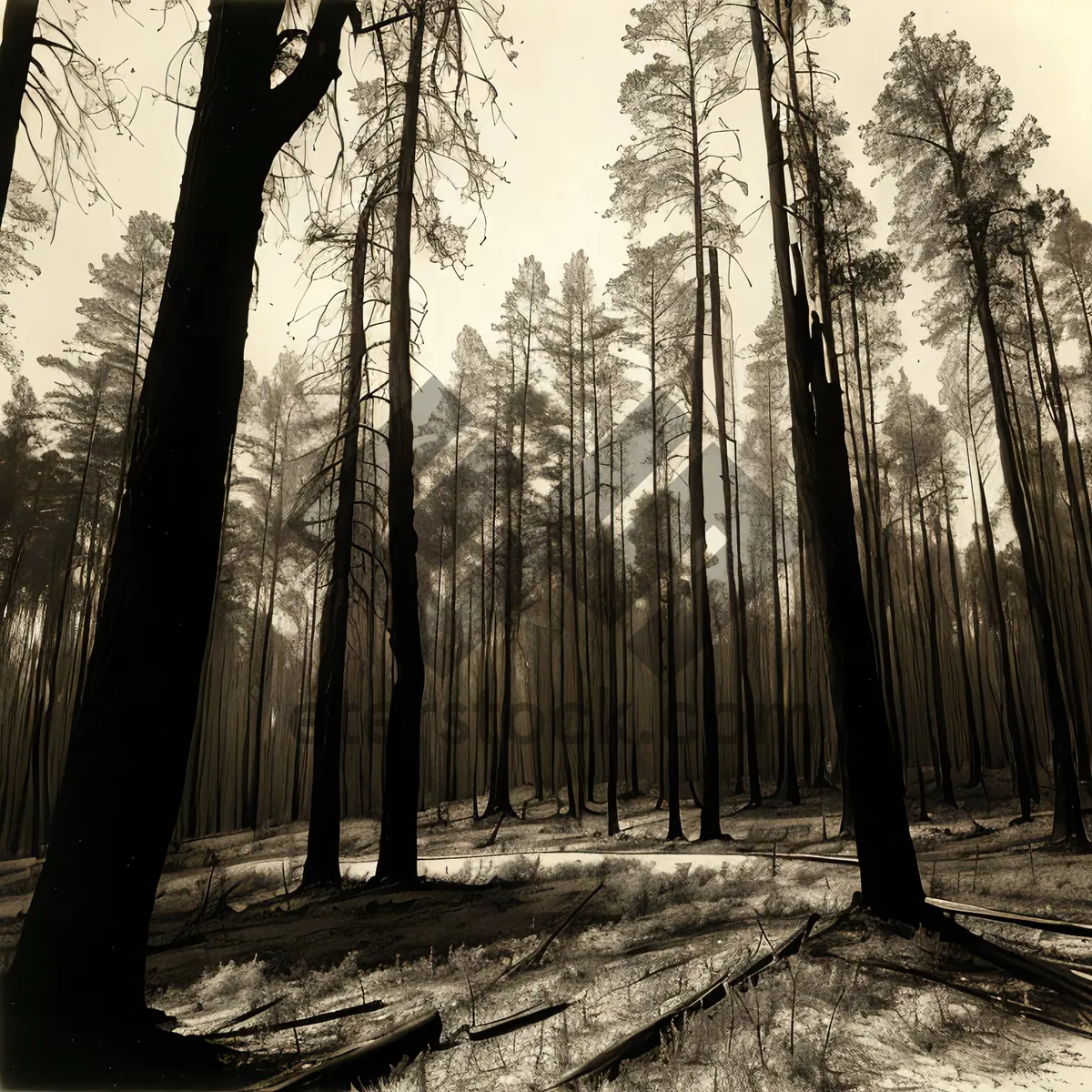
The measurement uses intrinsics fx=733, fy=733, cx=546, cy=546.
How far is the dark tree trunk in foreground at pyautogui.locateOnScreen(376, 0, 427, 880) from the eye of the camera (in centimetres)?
732

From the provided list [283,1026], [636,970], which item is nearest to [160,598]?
[283,1026]

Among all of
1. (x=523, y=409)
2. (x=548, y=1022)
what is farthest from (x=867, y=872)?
(x=523, y=409)

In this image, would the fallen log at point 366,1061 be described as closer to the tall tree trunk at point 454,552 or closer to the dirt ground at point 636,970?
the dirt ground at point 636,970

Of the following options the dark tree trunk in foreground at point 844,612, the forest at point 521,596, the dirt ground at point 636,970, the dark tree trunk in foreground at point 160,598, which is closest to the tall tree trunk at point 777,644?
the forest at point 521,596

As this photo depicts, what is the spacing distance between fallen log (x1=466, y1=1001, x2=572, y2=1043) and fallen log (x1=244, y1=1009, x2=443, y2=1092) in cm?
14

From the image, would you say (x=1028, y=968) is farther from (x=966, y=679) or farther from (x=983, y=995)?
(x=966, y=679)

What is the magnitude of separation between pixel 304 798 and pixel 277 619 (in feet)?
21.3

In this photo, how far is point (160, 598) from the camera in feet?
8.48

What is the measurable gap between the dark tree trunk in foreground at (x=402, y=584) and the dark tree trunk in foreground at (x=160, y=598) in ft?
14.9

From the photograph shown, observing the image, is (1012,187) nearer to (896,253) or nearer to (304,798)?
(896,253)

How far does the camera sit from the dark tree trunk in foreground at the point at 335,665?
825 centimetres

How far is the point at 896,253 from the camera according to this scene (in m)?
10.5

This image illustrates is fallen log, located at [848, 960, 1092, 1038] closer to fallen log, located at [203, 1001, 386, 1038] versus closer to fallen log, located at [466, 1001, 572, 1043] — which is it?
fallen log, located at [466, 1001, 572, 1043]

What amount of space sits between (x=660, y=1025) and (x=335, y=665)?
22.9 ft
